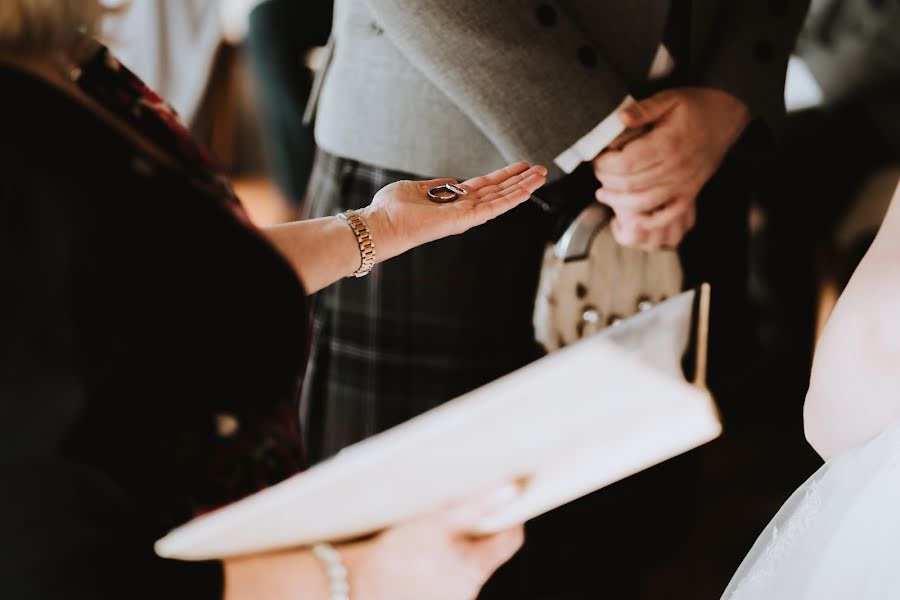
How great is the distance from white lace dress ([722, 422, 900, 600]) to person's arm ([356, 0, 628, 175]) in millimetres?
297

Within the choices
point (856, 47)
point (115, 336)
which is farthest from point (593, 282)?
point (856, 47)

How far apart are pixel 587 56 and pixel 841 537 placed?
0.39 m

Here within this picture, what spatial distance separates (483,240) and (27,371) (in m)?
0.36

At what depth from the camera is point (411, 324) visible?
30.1 inches

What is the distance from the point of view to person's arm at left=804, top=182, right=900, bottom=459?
18.9 inches

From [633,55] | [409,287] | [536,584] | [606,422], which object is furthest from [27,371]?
[536,584]

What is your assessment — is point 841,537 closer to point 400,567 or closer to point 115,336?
point 400,567

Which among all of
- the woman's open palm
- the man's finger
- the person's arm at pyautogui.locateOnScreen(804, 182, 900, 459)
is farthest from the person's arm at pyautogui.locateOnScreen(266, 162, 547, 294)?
the person's arm at pyautogui.locateOnScreen(804, 182, 900, 459)

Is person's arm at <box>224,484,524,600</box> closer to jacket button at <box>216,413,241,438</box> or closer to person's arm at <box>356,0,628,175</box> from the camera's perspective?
jacket button at <box>216,413,241,438</box>

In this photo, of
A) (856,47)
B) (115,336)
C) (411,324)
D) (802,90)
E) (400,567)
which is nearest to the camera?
(115,336)

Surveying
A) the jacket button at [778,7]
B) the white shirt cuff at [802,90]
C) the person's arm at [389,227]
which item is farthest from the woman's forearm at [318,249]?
the white shirt cuff at [802,90]

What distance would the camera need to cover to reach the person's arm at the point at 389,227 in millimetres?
509

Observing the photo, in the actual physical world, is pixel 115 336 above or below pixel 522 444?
above

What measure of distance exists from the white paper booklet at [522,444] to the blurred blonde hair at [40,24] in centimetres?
25
